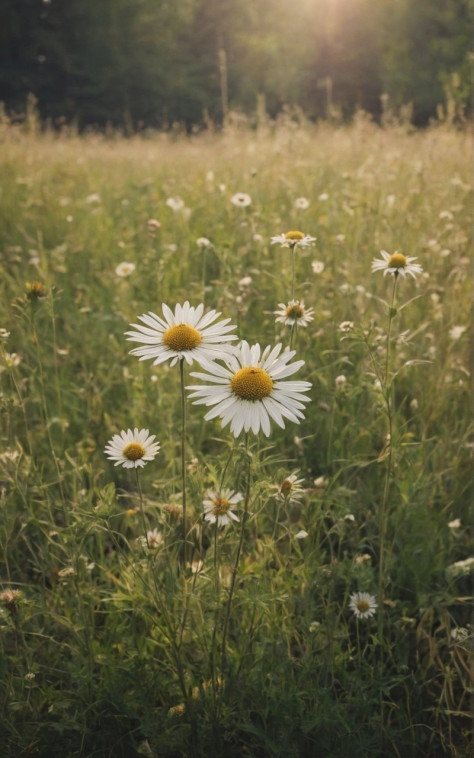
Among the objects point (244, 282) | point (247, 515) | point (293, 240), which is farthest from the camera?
point (244, 282)

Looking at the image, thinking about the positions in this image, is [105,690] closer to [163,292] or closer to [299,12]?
[163,292]

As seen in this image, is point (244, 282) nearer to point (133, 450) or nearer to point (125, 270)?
point (125, 270)

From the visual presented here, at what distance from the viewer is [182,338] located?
1.05 metres

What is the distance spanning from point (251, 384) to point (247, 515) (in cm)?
29

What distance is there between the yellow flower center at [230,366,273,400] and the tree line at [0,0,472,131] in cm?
2136

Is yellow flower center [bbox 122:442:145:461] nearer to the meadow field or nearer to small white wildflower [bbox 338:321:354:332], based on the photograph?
the meadow field

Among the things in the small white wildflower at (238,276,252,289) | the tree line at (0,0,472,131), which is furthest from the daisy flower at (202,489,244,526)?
the tree line at (0,0,472,131)

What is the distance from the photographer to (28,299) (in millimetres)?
1448

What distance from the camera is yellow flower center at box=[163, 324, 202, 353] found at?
1.05 metres

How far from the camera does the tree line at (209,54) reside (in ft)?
69.0

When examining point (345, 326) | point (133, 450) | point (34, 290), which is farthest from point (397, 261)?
point (34, 290)

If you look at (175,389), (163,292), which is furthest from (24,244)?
(175,389)

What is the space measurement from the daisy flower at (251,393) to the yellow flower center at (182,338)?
0.07m

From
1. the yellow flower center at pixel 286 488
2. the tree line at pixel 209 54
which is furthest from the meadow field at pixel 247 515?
the tree line at pixel 209 54
